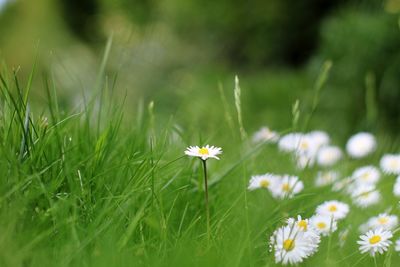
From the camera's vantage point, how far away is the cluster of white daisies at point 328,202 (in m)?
1.42

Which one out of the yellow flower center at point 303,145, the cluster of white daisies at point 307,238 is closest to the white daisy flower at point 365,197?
the cluster of white daisies at point 307,238

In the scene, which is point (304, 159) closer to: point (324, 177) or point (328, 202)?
point (324, 177)

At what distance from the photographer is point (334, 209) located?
6.06ft

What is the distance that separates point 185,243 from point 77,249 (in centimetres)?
25

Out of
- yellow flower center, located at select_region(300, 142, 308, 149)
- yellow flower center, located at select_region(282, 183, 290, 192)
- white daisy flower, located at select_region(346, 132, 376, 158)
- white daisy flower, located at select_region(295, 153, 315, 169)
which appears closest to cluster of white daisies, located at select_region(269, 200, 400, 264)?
yellow flower center, located at select_region(282, 183, 290, 192)

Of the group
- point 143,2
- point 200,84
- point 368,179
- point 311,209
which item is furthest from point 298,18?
point 311,209

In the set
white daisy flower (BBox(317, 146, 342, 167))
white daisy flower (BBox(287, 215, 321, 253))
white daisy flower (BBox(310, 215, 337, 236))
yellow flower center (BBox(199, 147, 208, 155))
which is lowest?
white daisy flower (BBox(287, 215, 321, 253))

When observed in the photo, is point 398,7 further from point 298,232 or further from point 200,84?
point 298,232

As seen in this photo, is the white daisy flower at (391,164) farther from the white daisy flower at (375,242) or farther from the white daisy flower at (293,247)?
the white daisy flower at (293,247)

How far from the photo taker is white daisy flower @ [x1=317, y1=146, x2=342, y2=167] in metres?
2.81

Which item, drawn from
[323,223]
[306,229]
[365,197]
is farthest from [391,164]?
[306,229]

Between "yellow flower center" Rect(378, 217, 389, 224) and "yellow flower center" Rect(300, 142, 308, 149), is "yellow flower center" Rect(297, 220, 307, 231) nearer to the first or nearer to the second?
"yellow flower center" Rect(378, 217, 389, 224)

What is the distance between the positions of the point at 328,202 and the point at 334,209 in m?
0.05

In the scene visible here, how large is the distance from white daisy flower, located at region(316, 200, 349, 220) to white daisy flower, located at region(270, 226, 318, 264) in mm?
403
